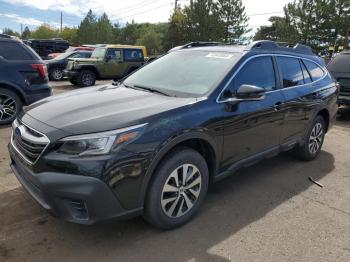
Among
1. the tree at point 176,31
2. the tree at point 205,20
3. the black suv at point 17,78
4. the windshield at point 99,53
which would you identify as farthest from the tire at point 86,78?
the tree at point 176,31

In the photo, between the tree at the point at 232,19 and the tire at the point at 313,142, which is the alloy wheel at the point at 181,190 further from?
the tree at the point at 232,19

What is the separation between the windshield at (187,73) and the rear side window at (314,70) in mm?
1758

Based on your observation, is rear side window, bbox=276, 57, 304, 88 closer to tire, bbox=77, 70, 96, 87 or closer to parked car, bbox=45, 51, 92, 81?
tire, bbox=77, 70, 96, 87

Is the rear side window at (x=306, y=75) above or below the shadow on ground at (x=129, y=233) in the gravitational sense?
above

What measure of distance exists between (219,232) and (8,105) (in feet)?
18.0

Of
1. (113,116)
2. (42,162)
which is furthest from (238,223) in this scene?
(42,162)

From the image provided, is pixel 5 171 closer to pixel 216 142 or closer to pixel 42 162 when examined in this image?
pixel 42 162

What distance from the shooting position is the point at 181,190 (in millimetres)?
3492

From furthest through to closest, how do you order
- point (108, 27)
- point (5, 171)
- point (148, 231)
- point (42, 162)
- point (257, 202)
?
point (108, 27), point (5, 171), point (257, 202), point (148, 231), point (42, 162)

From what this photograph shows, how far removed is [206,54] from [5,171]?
9.58 feet

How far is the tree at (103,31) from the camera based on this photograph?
65.4 m

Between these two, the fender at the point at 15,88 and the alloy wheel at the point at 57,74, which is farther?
the alloy wheel at the point at 57,74

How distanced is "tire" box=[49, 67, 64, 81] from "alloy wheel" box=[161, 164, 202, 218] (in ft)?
51.1

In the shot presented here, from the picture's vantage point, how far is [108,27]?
67875 millimetres
